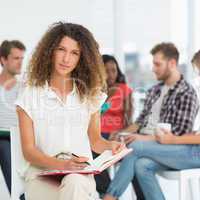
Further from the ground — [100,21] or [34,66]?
[100,21]

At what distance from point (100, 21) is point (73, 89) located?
2501 mm

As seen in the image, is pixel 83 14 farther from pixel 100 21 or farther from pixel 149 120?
pixel 149 120

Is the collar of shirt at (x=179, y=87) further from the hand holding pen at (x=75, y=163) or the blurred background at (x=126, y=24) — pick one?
the blurred background at (x=126, y=24)

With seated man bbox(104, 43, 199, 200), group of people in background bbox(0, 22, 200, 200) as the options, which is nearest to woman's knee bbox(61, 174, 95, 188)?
group of people in background bbox(0, 22, 200, 200)

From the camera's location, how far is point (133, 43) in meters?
4.15

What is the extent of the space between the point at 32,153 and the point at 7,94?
1.05m

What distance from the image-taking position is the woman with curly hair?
5.21ft

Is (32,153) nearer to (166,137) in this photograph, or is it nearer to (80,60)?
(80,60)

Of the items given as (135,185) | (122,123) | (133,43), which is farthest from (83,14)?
(135,185)

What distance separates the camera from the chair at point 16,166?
1674 millimetres

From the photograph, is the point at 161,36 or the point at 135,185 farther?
the point at 161,36

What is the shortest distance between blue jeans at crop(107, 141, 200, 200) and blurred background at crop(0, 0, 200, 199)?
172 centimetres

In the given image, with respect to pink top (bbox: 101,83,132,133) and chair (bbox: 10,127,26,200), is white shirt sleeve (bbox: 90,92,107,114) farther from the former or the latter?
pink top (bbox: 101,83,132,133)

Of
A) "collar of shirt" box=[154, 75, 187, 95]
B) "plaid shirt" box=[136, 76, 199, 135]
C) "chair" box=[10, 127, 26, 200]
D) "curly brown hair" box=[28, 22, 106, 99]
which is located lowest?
"chair" box=[10, 127, 26, 200]
